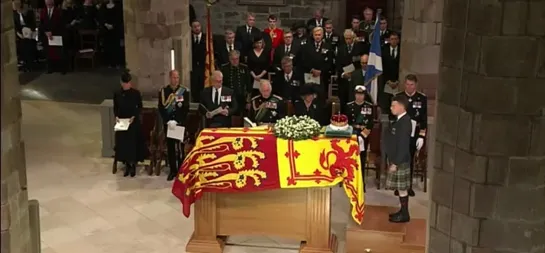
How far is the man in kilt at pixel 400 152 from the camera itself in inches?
362

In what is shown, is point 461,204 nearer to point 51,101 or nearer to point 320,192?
point 320,192

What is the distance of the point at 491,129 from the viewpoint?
6.68 metres

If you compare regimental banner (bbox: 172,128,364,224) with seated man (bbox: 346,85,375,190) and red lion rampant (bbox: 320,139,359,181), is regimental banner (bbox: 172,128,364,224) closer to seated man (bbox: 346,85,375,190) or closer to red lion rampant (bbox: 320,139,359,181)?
red lion rampant (bbox: 320,139,359,181)

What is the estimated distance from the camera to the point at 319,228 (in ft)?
29.9

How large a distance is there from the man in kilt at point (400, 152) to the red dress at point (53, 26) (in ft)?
29.4

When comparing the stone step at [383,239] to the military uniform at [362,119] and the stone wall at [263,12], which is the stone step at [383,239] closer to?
the military uniform at [362,119]

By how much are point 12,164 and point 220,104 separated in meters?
4.31

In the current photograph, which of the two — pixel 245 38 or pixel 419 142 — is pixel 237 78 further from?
pixel 419 142

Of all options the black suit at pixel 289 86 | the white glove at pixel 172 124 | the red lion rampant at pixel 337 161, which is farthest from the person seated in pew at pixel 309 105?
the red lion rampant at pixel 337 161

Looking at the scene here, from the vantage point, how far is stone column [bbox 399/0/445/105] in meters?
11.8

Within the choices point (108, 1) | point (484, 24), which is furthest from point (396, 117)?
point (108, 1)

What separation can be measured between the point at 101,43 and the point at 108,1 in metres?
0.86

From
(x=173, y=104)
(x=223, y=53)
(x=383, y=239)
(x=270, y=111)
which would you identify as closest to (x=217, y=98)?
(x=173, y=104)

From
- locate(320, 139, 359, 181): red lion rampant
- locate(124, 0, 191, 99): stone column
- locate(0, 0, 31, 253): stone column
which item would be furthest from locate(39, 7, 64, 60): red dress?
locate(0, 0, 31, 253): stone column
